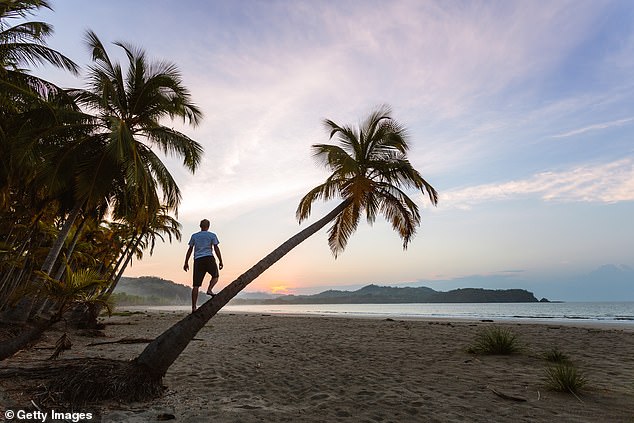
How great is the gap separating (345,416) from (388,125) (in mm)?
7760

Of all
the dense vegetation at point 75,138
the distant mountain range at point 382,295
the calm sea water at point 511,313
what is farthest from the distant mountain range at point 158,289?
the dense vegetation at point 75,138

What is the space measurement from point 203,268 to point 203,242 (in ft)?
1.70

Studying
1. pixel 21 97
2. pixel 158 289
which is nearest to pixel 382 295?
pixel 158 289

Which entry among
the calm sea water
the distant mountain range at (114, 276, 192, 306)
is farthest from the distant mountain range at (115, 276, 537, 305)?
the calm sea water

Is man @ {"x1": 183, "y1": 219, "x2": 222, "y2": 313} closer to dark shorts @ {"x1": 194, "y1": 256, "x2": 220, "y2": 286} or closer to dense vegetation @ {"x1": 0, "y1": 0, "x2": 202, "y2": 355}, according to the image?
dark shorts @ {"x1": 194, "y1": 256, "x2": 220, "y2": 286}

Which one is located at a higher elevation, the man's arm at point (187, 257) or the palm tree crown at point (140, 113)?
the palm tree crown at point (140, 113)

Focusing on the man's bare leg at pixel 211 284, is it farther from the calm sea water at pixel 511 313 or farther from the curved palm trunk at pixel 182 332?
the calm sea water at pixel 511 313

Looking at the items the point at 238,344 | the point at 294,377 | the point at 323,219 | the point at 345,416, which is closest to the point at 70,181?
the point at 238,344

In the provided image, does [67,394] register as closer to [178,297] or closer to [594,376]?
[594,376]

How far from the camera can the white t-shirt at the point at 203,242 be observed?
23.2 feet

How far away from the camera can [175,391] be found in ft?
17.9

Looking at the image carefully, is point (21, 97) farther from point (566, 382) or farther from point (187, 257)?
point (566, 382)

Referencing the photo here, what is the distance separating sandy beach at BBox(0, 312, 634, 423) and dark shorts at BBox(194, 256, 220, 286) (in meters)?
1.79

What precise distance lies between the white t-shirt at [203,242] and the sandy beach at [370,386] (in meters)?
2.25
